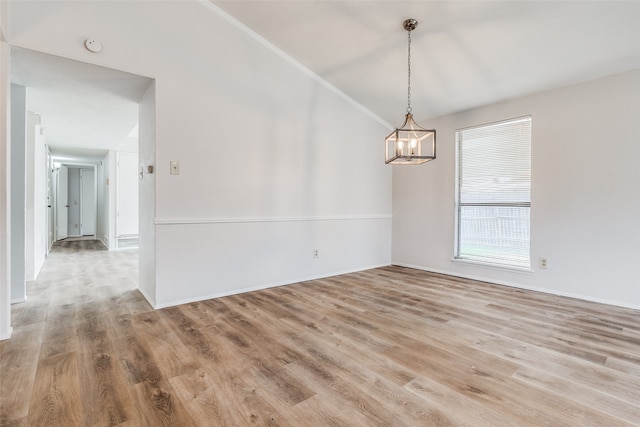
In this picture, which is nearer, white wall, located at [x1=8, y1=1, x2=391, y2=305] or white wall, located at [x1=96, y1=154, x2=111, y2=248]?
white wall, located at [x1=8, y1=1, x2=391, y2=305]

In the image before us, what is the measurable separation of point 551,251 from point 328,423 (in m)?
3.41

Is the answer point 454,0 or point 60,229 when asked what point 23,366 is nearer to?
point 454,0

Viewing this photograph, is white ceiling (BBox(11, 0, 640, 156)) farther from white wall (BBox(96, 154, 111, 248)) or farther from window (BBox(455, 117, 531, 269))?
white wall (BBox(96, 154, 111, 248))

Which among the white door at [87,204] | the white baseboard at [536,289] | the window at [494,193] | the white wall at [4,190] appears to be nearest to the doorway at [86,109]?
the white wall at [4,190]

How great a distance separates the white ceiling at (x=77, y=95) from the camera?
8.53ft

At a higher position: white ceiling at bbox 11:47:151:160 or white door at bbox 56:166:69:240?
white ceiling at bbox 11:47:151:160

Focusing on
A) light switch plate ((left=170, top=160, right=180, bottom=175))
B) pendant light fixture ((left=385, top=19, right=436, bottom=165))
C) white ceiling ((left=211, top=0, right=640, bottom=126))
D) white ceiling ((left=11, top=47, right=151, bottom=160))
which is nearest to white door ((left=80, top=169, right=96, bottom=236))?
white ceiling ((left=11, top=47, right=151, bottom=160))

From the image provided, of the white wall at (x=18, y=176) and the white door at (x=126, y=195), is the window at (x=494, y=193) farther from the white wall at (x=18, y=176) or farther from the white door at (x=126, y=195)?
the white door at (x=126, y=195)

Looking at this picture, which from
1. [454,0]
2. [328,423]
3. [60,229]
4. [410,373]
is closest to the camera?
[328,423]

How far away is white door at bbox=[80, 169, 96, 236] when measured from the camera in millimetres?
9623

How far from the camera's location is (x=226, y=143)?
3322 millimetres

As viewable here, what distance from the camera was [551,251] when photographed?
3.45 metres

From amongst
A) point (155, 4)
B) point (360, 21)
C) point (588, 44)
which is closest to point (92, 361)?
point (155, 4)

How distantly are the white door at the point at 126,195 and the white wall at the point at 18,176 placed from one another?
4235 mm
